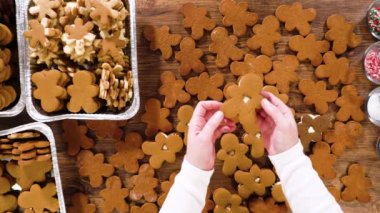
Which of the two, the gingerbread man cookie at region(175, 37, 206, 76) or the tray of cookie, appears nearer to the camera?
the tray of cookie

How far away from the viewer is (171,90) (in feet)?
4.14

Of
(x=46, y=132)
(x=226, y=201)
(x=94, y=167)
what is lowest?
(x=226, y=201)

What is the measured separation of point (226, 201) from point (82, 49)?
618 millimetres

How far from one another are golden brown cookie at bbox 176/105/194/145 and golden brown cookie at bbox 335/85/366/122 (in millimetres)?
458

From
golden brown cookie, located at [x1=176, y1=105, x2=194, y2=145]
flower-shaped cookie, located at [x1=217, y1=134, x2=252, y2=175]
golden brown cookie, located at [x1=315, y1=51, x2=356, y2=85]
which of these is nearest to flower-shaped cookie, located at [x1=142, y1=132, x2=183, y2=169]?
golden brown cookie, located at [x1=176, y1=105, x2=194, y2=145]

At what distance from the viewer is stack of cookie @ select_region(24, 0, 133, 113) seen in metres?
1.08

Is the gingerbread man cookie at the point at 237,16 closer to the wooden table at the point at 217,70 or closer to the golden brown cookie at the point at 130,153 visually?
the wooden table at the point at 217,70

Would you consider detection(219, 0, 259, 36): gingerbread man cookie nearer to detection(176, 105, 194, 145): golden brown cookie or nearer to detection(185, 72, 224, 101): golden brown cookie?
detection(185, 72, 224, 101): golden brown cookie

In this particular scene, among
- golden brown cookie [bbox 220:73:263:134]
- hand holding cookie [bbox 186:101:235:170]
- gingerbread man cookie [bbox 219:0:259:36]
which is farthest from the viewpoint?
gingerbread man cookie [bbox 219:0:259:36]

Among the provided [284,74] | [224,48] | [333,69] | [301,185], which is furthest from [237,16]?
[301,185]

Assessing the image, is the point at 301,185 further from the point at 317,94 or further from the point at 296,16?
the point at 296,16

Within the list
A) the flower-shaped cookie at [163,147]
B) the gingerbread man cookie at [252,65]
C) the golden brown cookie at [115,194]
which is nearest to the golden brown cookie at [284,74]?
the gingerbread man cookie at [252,65]

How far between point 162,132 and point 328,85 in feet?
1.78

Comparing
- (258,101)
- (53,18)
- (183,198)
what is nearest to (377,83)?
(258,101)
